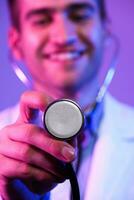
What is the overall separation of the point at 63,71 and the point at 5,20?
0.16m

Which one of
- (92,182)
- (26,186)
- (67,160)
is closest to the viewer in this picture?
(67,160)

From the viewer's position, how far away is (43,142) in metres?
0.60

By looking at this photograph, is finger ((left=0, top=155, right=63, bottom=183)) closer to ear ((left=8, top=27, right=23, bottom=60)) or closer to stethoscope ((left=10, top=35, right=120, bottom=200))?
stethoscope ((left=10, top=35, right=120, bottom=200))

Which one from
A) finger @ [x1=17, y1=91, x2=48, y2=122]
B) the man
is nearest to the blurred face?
the man

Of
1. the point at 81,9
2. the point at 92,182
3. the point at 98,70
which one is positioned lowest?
the point at 92,182

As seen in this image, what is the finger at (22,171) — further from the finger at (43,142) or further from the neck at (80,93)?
the neck at (80,93)

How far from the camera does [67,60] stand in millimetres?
915

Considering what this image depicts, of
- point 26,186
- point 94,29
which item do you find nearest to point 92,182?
point 26,186

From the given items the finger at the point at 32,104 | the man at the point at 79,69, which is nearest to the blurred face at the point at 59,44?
the man at the point at 79,69

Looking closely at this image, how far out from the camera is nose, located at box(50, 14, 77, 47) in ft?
2.91

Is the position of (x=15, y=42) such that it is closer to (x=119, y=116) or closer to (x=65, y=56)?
(x=65, y=56)

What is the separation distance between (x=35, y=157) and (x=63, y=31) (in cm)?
35

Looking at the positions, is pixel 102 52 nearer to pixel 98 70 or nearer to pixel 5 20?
pixel 98 70

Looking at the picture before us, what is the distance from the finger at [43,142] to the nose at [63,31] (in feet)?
1.02
